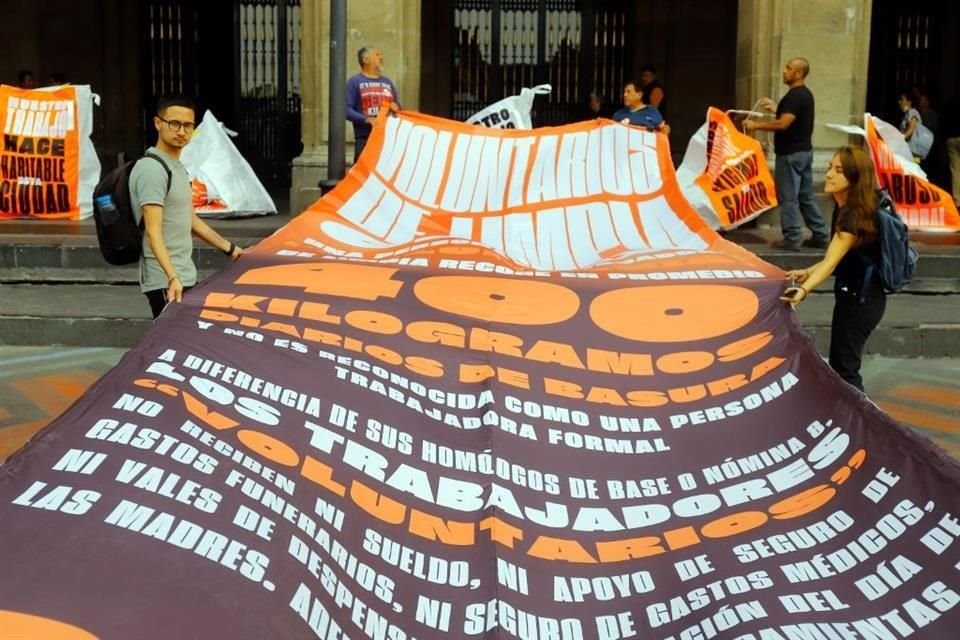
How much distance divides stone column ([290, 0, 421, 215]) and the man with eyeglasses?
19.4ft

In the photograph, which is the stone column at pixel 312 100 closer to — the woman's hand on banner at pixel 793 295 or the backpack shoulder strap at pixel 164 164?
the backpack shoulder strap at pixel 164 164

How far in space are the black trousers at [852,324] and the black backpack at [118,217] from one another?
3.22 metres

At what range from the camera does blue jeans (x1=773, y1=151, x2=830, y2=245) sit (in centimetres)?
948

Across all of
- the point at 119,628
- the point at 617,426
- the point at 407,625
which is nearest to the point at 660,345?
the point at 617,426

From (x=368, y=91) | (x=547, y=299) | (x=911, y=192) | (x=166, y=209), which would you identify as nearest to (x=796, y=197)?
(x=911, y=192)

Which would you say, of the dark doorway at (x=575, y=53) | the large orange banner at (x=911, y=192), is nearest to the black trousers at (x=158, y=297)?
the large orange banner at (x=911, y=192)

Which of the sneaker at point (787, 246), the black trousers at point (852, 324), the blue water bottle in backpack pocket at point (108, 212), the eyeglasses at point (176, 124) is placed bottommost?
the sneaker at point (787, 246)

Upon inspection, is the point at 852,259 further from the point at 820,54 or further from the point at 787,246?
the point at 820,54

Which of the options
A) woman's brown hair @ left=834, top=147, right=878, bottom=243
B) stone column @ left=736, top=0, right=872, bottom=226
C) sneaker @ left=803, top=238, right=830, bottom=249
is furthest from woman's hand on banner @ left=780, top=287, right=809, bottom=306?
stone column @ left=736, top=0, right=872, bottom=226

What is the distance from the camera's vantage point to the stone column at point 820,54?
35.7ft

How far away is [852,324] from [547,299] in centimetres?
157

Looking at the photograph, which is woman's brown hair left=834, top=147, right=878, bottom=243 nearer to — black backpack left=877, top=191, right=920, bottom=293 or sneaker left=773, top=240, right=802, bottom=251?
black backpack left=877, top=191, right=920, bottom=293

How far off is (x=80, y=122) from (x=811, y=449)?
31.1ft

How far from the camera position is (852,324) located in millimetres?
5223
